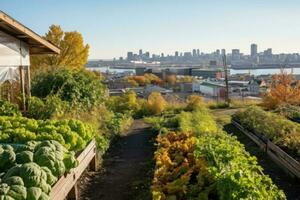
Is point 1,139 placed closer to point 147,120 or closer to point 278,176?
point 278,176

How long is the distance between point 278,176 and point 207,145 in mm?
2734

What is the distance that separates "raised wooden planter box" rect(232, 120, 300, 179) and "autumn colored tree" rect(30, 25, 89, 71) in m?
27.9

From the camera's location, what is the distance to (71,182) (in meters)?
6.30

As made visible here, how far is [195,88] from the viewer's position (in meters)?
55.8

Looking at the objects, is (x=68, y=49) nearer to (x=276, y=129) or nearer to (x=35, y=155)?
(x=276, y=129)

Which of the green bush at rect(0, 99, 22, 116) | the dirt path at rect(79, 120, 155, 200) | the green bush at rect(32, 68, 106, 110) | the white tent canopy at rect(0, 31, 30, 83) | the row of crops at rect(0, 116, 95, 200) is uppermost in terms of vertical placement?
the white tent canopy at rect(0, 31, 30, 83)

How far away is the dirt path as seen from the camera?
25.2 feet

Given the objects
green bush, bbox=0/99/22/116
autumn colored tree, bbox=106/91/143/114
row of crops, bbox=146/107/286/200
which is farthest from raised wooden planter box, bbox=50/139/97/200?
autumn colored tree, bbox=106/91/143/114

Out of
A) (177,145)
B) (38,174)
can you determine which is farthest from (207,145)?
(38,174)

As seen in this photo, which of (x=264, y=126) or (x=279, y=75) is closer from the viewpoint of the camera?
(x=264, y=126)

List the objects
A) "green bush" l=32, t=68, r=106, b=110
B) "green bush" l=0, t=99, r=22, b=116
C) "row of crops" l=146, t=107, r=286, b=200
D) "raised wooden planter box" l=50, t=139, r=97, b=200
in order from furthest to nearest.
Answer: "green bush" l=32, t=68, r=106, b=110 < "green bush" l=0, t=99, r=22, b=116 < "raised wooden planter box" l=50, t=139, r=97, b=200 < "row of crops" l=146, t=107, r=286, b=200

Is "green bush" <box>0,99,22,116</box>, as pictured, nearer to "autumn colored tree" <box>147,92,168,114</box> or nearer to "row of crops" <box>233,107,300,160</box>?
"row of crops" <box>233,107,300,160</box>

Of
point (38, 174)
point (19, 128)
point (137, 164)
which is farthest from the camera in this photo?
point (137, 164)

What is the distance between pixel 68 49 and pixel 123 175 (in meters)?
31.9
